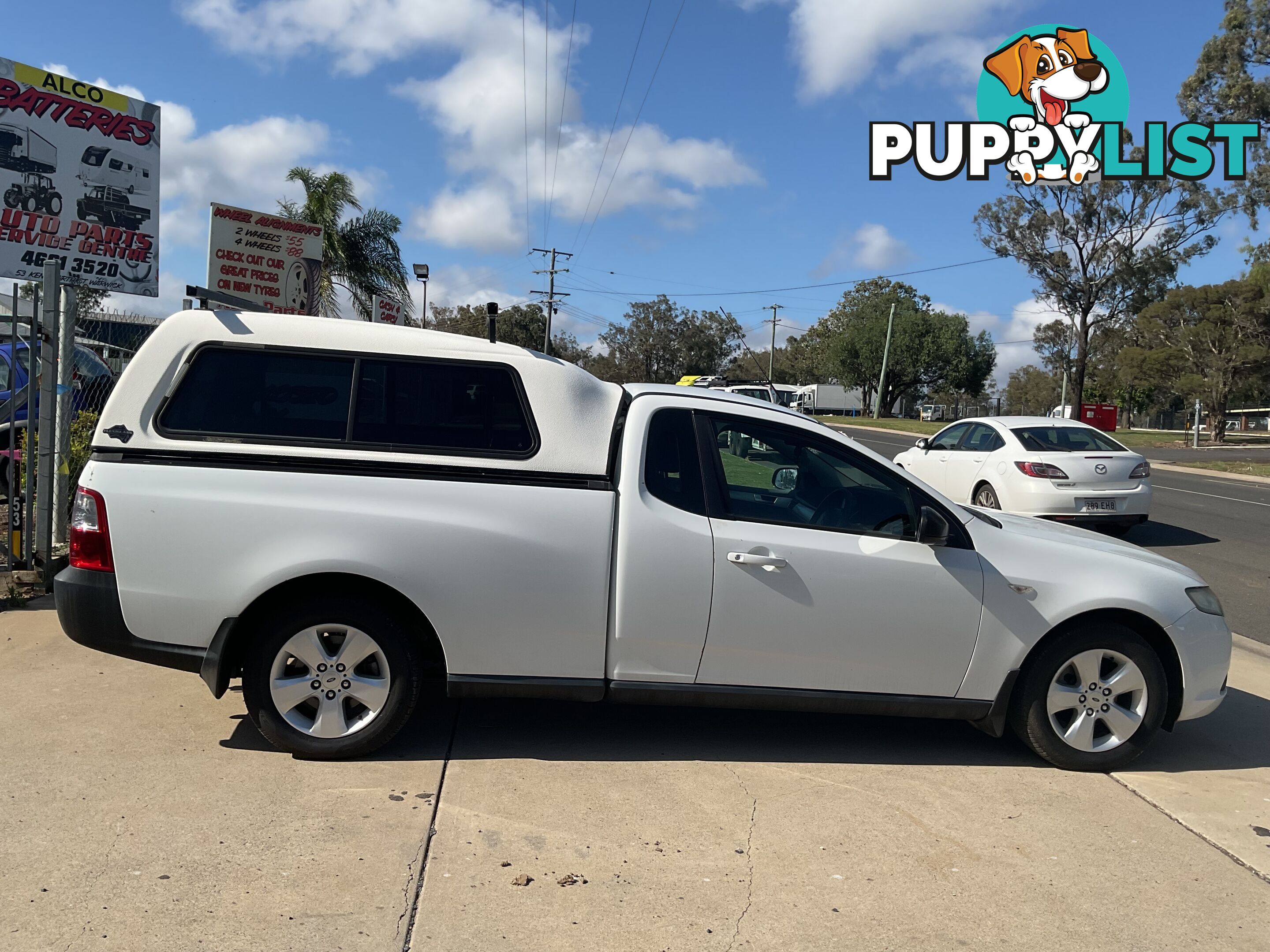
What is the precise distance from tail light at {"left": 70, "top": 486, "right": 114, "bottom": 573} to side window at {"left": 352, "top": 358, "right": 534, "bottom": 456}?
111cm

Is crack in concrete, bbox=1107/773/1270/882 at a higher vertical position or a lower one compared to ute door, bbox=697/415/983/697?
lower

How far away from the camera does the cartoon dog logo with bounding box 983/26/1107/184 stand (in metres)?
25.1

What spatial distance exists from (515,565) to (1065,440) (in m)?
9.46

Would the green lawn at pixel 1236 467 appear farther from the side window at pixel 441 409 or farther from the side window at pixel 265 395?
the side window at pixel 265 395

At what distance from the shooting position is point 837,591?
14.7 feet

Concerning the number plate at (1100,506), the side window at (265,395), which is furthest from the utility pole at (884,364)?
the side window at (265,395)

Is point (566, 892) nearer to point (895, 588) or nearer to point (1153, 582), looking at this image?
point (895, 588)

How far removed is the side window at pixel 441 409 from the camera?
443 cm

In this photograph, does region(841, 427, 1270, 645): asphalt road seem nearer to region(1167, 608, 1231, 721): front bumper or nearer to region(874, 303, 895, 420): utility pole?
region(1167, 608, 1231, 721): front bumper

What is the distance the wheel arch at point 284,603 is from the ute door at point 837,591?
1.34m

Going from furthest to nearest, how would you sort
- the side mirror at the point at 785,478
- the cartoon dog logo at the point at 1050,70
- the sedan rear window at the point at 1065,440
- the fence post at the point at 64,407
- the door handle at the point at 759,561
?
the cartoon dog logo at the point at 1050,70 → the sedan rear window at the point at 1065,440 → the fence post at the point at 64,407 → the side mirror at the point at 785,478 → the door handle at the point at 759,561

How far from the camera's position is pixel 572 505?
438 cm

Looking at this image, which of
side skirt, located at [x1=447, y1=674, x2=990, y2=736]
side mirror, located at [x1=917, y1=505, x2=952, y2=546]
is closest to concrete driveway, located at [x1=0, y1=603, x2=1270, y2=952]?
side skirt, located at [x1=447, y1=674, x2=990, y2=736]

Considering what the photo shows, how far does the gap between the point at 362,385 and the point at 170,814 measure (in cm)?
190
